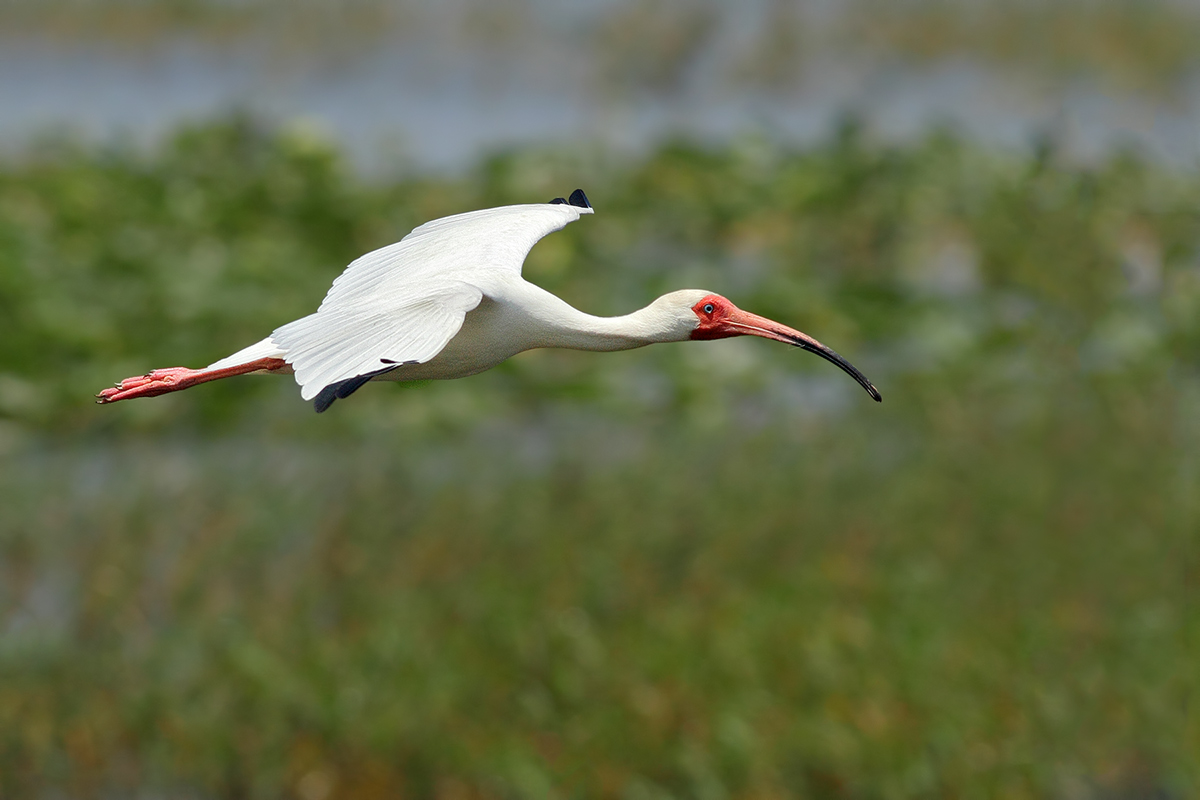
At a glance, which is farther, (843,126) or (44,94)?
(44,94)

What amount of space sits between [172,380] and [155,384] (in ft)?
0.22

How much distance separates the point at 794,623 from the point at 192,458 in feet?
15.1

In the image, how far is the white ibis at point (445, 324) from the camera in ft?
10.6

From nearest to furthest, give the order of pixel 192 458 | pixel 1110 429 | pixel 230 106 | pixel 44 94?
pixel 192 458
pixel 1110 429
pixel 230 106
pixel 44 94

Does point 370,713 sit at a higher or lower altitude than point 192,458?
lower

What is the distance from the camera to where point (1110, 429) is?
12875mm

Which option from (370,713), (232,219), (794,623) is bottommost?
(370,713)

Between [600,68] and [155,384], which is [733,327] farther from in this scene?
[600,68]

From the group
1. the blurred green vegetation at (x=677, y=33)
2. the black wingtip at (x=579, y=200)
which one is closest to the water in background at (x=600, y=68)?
the blurred green vegetation at (x=677, y=33)

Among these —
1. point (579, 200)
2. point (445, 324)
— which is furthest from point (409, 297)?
point (579, 200)

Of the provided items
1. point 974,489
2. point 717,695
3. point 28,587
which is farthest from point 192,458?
point 974,489

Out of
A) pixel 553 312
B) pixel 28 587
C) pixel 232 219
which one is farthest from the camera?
pixel 232 219

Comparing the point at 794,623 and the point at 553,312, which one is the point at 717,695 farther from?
the point at 553,312

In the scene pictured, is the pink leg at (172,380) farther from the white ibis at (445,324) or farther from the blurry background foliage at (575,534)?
the blurry background foliage at (575,534)
